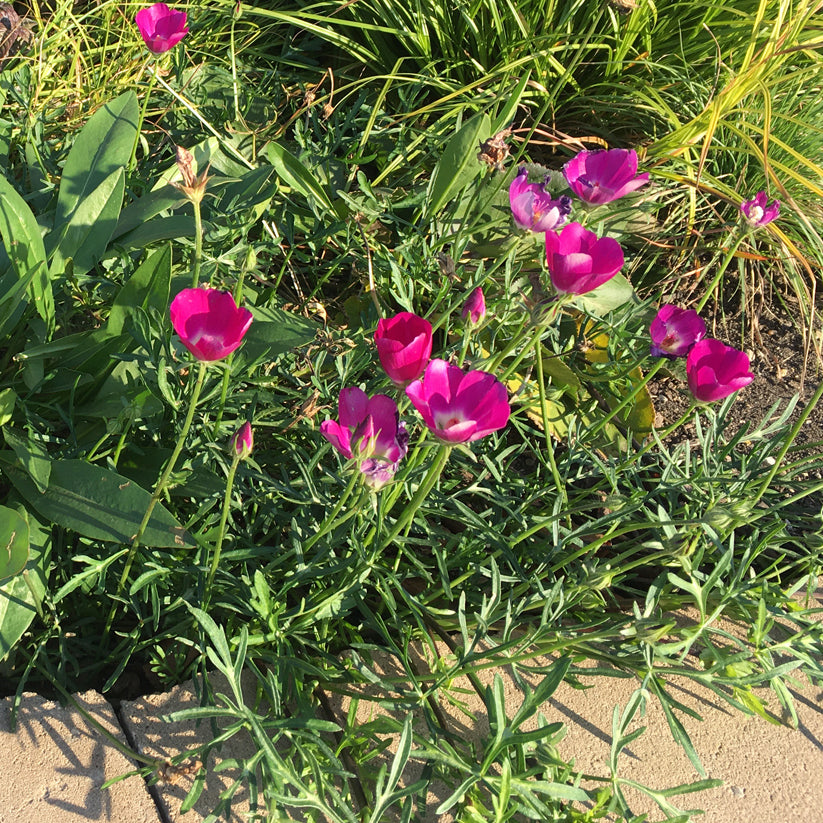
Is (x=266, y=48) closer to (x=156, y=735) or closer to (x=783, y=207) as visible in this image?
(x=783, y=207)

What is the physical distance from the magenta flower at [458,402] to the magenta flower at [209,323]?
0.20m

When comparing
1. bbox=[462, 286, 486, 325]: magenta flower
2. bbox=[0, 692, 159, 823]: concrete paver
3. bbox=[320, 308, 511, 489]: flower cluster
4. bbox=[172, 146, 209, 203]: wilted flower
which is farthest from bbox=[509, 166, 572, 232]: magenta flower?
bbox=[0, 692, 159, 823]: concrete paver

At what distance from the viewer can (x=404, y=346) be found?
37.9 inches

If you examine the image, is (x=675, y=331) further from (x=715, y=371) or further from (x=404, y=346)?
(x=404, y=346)

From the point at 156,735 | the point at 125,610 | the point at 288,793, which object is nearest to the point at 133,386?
the point at 125,610

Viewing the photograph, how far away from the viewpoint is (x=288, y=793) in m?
1.14

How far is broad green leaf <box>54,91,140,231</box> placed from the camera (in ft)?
5.24

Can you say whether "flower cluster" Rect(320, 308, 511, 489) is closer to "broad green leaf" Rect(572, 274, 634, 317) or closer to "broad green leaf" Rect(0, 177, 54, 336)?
"broad green leaf" Rect(0, 177, 54, 336)

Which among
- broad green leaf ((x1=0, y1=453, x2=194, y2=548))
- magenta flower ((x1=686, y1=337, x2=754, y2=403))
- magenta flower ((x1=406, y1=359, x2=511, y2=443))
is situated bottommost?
magenta flower ((x1=686, y1=337, x2=754, y2=403))

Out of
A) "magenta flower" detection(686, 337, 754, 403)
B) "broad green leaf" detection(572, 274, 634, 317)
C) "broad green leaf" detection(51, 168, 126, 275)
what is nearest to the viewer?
"magenta flower" detection(686, 337, 754, 403)

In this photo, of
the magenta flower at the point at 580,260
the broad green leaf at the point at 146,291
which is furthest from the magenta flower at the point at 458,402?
the broad green leaf at the point at 146,291

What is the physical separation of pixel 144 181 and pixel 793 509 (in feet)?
4.97

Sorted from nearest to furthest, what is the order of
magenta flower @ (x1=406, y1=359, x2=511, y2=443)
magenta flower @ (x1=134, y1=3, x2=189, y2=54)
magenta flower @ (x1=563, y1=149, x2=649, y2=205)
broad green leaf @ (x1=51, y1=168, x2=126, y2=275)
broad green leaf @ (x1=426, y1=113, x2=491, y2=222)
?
magenta flower @ (x1=406, y1=359, x2=511, y2=443) → magenta flower @ (x1=563, y1=149, x2=649, y2=205) → magenta flower @ (x1=134, y1=3, x2=189, y2=54) → broad green leaf @ (x1=51, y1=168, x2=126, y2=275) → broad green leaf @ (x1=426, y1=113, x2=491, y2=222)

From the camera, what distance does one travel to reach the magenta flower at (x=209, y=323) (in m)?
0.93
